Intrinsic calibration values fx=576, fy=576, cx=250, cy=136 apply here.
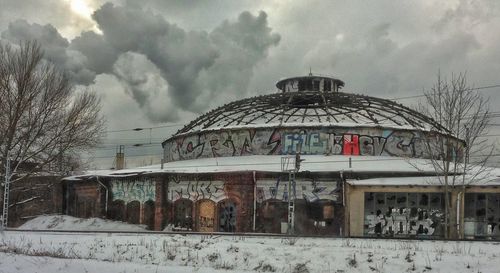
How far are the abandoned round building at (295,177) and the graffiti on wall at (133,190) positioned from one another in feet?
0.20

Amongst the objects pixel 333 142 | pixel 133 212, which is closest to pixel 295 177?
pixel 333 142

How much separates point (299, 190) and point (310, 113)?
9412 millimetres

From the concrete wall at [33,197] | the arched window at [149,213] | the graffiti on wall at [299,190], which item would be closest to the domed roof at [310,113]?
the graffiti on wall at [299,190]

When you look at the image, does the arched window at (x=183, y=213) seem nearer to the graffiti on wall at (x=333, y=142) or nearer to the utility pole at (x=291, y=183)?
the utility pole at (x=291, y=183)

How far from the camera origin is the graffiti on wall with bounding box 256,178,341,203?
31.5 m

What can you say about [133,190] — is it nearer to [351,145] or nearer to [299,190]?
[299,190]

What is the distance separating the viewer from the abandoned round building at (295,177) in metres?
29.7

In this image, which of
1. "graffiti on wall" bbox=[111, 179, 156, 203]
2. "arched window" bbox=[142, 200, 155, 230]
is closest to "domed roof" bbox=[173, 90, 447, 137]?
"graffiti on wall" bbox=[111, 179, 156, 203]

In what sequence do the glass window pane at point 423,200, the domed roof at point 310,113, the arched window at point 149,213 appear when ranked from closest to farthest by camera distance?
1. the glass window pane at point 423,200
2. the arched window at point 149,213
3. the domed roof at point 310,113

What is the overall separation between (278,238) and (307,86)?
87.5ft

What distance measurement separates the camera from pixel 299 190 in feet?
104

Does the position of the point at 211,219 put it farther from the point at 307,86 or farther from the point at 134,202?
the point at 307,86

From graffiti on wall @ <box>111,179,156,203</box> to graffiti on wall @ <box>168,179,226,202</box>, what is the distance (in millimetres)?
1261

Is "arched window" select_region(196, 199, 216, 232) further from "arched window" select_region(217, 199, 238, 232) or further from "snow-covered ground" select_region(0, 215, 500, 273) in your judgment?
"snow-covered ground" select_region(0, 215, 500, 273)
